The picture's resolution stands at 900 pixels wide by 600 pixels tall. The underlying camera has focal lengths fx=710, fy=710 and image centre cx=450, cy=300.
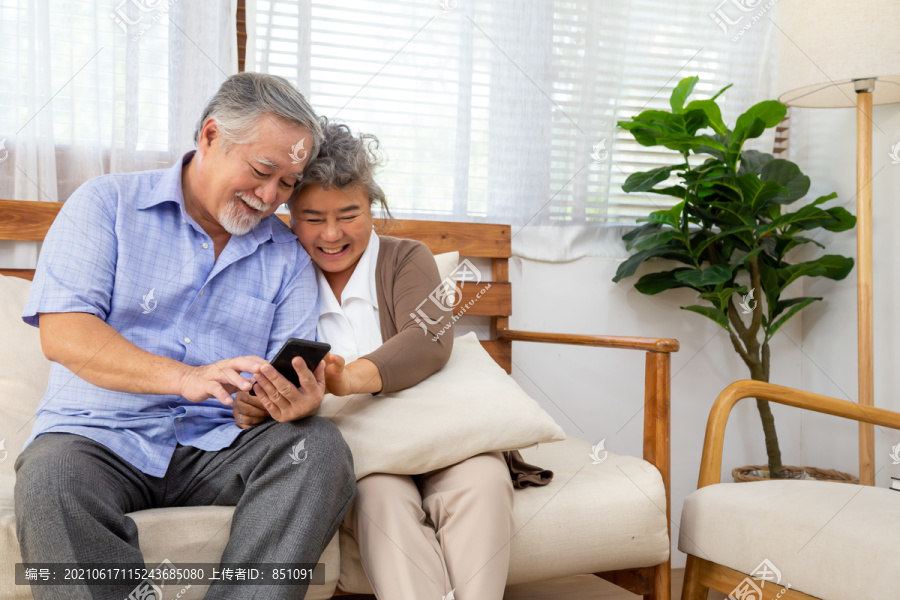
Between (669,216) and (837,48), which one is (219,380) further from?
(837,48)

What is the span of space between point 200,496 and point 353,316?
471 mm

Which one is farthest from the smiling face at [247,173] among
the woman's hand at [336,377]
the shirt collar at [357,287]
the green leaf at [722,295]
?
the green leaf at [722,295]

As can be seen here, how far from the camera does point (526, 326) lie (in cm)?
237

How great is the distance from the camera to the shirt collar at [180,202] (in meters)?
1.34

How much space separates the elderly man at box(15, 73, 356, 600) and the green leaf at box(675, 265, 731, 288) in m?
1.23

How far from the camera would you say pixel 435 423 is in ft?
4.23

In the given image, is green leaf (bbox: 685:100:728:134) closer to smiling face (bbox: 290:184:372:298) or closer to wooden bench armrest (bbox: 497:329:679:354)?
wooden bench armrest (bbox: 497:329:679:354)

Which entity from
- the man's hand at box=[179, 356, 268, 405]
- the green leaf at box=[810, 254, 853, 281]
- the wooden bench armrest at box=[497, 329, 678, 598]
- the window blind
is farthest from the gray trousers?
the green leaf at box=[810, 254, 853, 281]

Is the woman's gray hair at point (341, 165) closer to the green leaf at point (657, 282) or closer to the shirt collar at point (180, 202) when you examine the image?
the shirt collar at point (180, 202)

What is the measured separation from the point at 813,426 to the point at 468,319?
1.38 m

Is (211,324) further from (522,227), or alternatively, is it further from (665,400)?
(522,227)

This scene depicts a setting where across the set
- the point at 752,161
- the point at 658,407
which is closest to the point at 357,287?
the point at 658,407

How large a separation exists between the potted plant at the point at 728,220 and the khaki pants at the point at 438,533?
1199 millimetres

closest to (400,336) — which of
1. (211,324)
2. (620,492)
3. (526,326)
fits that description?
(211,324)
